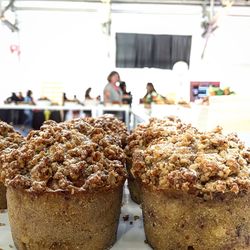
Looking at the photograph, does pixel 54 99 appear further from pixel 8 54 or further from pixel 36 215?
pixel 36 215

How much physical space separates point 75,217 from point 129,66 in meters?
10.1

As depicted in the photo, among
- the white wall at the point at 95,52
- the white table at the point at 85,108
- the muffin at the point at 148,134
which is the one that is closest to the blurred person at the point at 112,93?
the white table at the point at 85,108

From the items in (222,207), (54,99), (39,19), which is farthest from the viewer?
(39,19)

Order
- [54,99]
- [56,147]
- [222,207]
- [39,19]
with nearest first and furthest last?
1. [222,207]
2. [56,147]
3. [54,99]
4. [39,19]

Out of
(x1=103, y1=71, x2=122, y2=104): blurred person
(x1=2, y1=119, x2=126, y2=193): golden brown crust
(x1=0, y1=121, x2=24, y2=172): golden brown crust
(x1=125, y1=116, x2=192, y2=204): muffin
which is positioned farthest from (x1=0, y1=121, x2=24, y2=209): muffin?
(x1=103, y1=71, x2=122, y2=104): blurred person

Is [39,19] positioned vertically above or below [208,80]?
above

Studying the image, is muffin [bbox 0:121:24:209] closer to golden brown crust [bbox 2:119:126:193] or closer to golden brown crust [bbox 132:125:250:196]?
golden brown crust [bbox 2:119:126:193]

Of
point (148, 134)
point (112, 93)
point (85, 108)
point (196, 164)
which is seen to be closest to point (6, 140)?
point (148, 134)

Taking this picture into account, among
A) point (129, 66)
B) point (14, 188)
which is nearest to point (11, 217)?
point (14, 188)

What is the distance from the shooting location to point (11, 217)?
1264 mm

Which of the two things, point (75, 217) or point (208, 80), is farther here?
point (208, 80)

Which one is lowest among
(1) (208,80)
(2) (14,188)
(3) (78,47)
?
(2) (14,188)

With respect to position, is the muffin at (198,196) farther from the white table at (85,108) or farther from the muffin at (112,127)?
the white table at (85,108)

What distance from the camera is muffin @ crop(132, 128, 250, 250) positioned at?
3.69 feet
